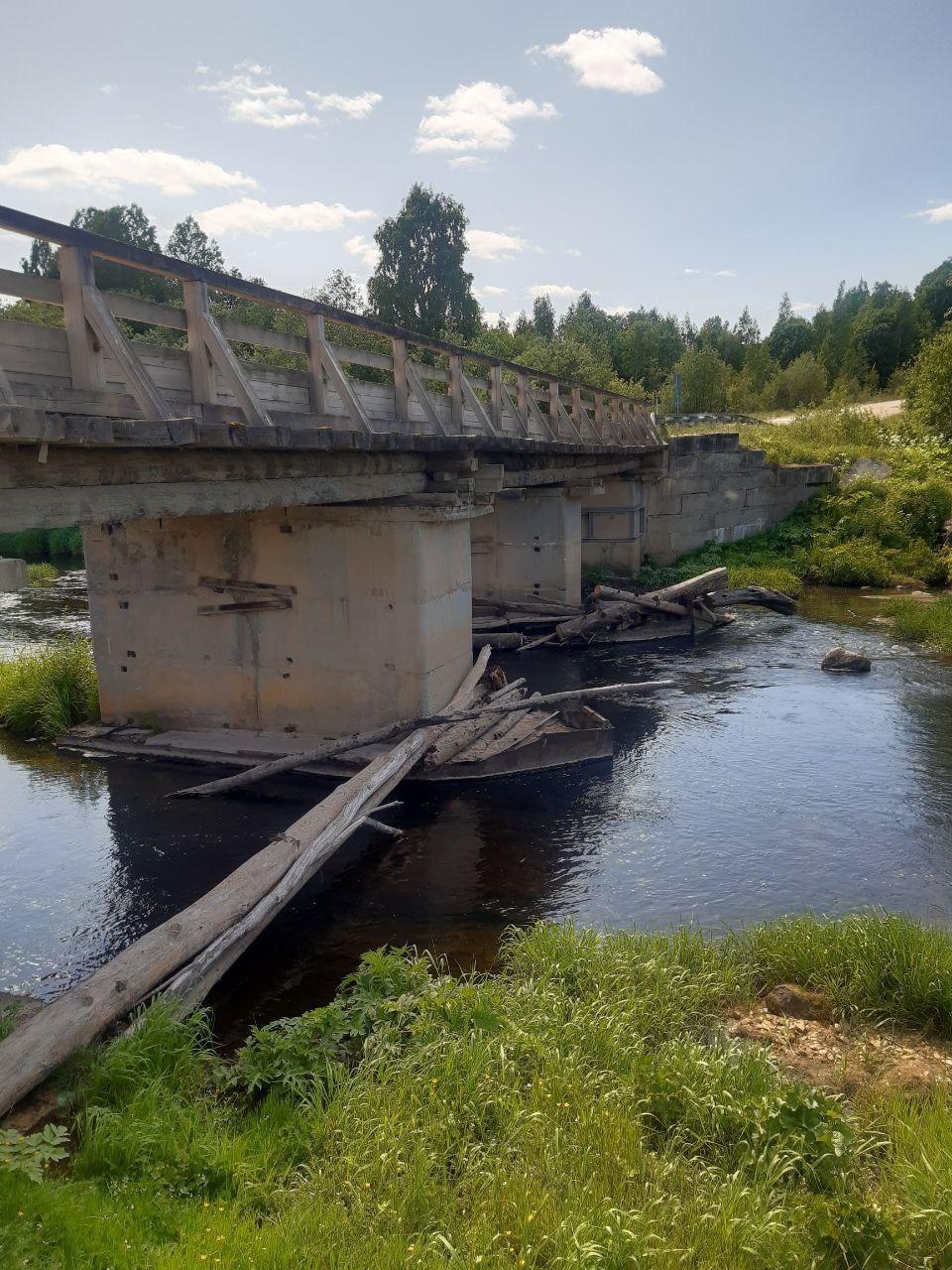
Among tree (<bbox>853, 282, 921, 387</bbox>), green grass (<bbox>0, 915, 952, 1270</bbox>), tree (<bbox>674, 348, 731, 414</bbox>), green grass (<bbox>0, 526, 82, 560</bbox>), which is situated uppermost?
tree (<bbox>853, 282, 921, 387</bbox>)

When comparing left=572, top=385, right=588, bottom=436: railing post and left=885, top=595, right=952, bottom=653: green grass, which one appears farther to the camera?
left=572, top=385, right=588, bottom=436: railing post

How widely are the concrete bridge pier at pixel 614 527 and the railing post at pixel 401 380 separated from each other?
14.9 meters

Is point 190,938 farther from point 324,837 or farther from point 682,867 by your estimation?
point 682,867

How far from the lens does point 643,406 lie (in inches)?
1026

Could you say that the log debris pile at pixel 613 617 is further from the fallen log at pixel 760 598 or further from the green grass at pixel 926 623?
the green grass at pixel 926 623

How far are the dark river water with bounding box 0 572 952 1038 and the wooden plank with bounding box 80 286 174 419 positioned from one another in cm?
467

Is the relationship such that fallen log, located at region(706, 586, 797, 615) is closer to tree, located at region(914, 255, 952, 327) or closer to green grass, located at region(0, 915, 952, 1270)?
green grass, located at region(0, 915, 952, 1270)

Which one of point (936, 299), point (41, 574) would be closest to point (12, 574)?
point (41, 574)

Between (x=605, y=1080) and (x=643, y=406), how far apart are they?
23106 millimetres

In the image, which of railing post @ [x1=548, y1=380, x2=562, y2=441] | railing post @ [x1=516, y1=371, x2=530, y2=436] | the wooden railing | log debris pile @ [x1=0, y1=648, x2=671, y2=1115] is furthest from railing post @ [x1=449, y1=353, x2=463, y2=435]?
railing post @ [x1=548, y1=380, x2=562, y2=441]

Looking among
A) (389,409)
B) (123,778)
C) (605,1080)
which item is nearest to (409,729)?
(123,778)

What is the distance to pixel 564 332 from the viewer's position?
5856 cm

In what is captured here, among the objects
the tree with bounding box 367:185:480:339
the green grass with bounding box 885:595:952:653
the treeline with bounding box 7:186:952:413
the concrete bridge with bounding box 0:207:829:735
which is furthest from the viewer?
the tree with bounding box 367:185:480:339

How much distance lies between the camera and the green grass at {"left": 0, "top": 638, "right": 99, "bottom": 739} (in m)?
14.2
